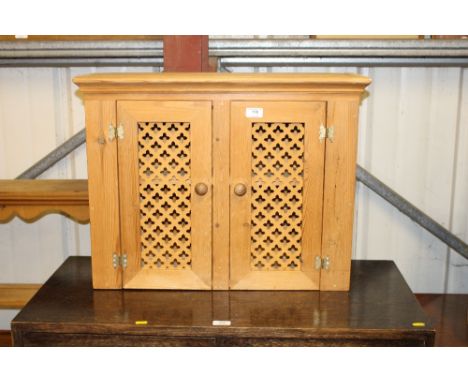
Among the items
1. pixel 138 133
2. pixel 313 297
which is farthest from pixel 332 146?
pixel 138 133

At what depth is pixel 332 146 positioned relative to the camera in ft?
6.47

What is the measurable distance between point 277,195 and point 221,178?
22 centimetres

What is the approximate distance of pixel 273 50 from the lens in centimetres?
267

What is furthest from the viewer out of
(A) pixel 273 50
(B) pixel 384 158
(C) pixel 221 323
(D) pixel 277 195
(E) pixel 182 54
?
(B) pixel 384 158

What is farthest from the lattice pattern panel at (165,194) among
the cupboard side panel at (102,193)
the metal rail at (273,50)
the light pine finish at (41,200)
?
the metal rail at (273,50)

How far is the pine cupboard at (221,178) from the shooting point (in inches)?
76.3

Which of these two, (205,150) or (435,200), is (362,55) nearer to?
(435,200)

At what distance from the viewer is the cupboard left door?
1961 millimetres

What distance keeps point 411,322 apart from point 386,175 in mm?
1261

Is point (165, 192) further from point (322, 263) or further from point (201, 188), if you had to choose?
point (322, 263)

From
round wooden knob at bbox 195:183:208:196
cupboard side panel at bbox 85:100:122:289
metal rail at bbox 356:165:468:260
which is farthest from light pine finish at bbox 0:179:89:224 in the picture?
metal rail at bbox 356:165:468:260

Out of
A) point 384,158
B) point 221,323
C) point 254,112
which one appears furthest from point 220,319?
point 384,158

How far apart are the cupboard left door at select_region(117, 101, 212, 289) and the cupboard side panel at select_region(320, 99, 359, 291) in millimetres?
439

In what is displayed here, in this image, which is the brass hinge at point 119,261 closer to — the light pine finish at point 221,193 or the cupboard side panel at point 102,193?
the cupboard side panel at point 102,193
